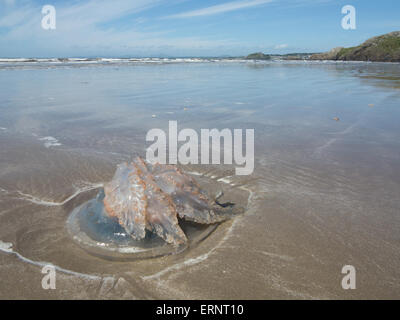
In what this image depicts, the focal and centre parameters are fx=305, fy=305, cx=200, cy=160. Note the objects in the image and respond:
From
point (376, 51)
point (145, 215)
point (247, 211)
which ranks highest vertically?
point (376, 51)

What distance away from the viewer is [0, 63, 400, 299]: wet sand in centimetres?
232

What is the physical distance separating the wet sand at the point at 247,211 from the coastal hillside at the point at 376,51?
1844 inches

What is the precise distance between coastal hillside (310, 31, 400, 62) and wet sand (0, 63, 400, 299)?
46833mm

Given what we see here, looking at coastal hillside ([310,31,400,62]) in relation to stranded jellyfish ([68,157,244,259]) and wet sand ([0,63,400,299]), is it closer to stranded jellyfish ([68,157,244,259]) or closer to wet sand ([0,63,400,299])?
wet sand ([0,63,400,299])

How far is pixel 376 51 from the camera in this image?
48.9m

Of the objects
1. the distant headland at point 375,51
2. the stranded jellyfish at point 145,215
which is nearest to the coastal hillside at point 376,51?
the distant headland at point 375,51

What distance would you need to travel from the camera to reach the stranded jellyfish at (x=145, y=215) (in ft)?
8.91

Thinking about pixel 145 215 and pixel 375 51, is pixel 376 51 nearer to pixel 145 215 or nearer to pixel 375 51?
pixel 375 51

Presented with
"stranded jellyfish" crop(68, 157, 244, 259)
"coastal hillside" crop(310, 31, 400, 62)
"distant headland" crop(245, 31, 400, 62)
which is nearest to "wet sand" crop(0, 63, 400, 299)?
"stranded jellyfish" crop(68, 157, 244, 259)

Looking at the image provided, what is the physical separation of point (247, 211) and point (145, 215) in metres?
1.28

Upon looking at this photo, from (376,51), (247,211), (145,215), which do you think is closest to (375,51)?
(376,51)
